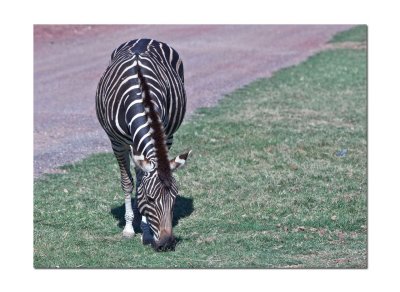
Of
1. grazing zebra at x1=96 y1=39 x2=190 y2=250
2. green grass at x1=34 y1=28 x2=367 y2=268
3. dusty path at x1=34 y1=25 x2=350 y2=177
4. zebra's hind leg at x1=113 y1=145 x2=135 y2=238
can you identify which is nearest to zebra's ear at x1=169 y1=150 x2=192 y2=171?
grazing zebra at x1=96 y1=39 x2=190 y2=250

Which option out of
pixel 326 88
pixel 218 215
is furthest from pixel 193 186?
pixel 326 88

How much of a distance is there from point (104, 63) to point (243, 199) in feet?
36.4

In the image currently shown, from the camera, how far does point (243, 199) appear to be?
37.0 feet

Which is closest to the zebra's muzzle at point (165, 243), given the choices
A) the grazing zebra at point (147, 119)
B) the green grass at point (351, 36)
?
the grazing zebra at point (147, 119)

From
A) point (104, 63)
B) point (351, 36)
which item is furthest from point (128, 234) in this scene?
point (351, 36)

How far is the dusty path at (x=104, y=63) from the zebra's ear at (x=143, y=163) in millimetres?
4415

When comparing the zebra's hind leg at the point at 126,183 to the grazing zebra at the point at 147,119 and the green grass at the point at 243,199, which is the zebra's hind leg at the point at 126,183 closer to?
the grazing zebra at the point at 147,119

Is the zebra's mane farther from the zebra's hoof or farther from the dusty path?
the dusty path

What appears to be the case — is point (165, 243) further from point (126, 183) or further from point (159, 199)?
point (126, 183)

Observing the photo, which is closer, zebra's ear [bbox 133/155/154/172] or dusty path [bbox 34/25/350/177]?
zebra's ear [bbox 133/155/154/172]

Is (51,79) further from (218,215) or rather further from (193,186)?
(218,215)

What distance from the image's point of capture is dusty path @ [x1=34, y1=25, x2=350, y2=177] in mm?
15031

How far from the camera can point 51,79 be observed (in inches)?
803

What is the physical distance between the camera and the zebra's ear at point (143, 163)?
854cm
